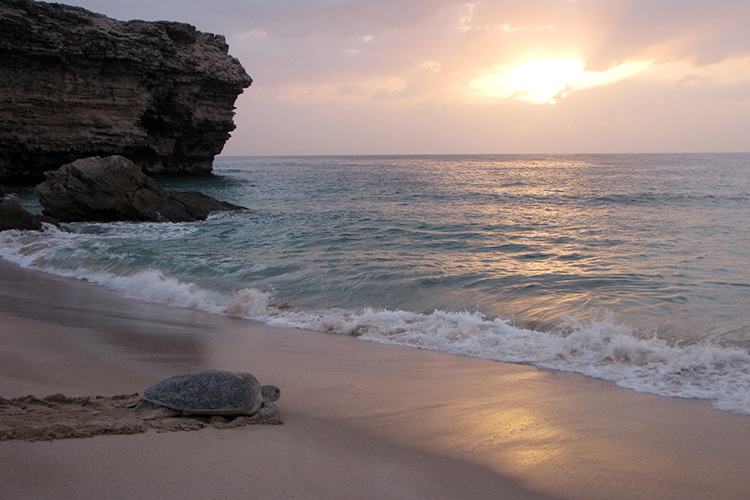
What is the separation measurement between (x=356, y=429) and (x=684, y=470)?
2150 mm

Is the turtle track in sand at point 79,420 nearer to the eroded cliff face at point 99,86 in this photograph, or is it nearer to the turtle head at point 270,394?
the turtle head at point 270,394

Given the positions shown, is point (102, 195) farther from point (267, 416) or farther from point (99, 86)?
point (99, 86)

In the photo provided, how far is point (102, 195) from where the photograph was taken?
605 inches

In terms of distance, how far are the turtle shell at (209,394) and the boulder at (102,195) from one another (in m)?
14.1

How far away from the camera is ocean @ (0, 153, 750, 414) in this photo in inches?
199

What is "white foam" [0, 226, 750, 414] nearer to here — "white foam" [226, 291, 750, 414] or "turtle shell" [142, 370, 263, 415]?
"white foam" [226, 291, 750, 414]

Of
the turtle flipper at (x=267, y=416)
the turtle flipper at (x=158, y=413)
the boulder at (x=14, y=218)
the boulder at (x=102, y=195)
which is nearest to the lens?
the turtle flipper at (x=158, y=413)

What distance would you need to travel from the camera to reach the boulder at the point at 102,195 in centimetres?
1519

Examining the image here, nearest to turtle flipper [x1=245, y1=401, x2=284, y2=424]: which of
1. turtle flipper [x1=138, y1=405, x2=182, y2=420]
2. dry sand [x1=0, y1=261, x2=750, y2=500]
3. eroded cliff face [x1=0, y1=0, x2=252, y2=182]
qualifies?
dry sand [x1=0, y1=261, x2=750, y2=500]

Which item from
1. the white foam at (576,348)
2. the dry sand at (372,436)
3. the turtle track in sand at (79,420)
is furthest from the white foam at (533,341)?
the turtle track in sand at (79,420)

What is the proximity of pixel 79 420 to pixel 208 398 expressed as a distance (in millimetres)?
826

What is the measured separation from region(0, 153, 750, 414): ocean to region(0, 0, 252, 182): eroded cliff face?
11808 millimetres

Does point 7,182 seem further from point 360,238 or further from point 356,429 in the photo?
point 356,429

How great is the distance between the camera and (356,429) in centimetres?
327
